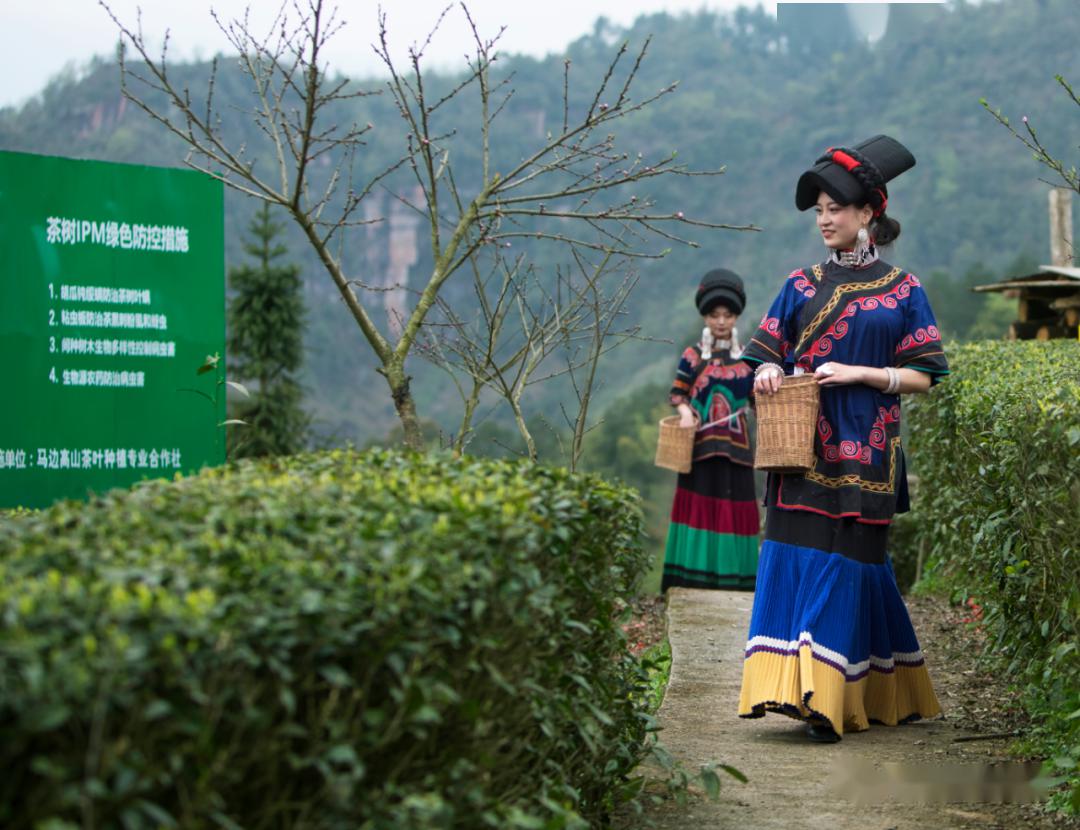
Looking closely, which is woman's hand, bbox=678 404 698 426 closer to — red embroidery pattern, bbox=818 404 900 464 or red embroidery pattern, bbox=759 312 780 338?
red embroidery pattern, bbox=759 312 780 338

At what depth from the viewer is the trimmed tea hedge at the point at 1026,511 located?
4.73 metres

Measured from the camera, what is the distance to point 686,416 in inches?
432

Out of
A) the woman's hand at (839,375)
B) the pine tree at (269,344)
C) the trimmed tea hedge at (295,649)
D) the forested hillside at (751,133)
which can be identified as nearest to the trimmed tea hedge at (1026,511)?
the woman's hand at (839,375)

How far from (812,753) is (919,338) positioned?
1.67 metres

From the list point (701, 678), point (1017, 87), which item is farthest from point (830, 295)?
point (1017, 87)

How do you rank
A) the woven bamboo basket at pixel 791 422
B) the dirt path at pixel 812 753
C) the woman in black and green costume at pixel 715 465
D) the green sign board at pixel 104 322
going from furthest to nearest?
the woman in black and green costume at pixel 715 465
the green sign board at pixel 104 322
the woven bamboo basket at pixel 791 422
the dirt path at pixel 812 753

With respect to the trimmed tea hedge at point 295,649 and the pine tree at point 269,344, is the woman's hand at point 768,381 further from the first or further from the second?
the pine tree at point 269,344

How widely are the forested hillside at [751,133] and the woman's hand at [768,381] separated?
2500 inches

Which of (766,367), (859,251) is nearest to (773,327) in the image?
(766,367)

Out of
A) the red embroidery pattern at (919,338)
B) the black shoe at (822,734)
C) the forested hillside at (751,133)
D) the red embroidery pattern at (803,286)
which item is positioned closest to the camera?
the black shoe at (822,734)

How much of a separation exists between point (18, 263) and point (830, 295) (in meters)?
3.69

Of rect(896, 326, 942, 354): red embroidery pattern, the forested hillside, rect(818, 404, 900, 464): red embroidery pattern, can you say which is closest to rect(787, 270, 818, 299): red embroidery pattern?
rect(896, 326, 942, 354): red embroidery pattern

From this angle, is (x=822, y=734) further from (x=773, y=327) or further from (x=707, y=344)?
(x=707, y=344)

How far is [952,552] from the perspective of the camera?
812cm
